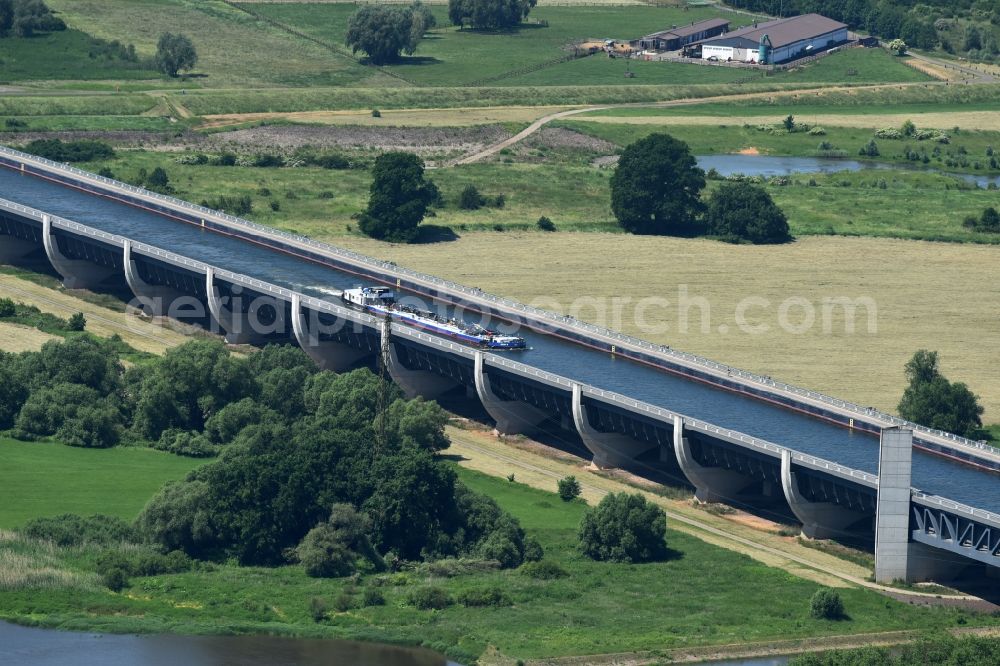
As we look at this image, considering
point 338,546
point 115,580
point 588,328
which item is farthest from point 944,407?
point 115,580

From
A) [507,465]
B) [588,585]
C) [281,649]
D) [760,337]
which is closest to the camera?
[281,649]

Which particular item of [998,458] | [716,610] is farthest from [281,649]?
[998,458]

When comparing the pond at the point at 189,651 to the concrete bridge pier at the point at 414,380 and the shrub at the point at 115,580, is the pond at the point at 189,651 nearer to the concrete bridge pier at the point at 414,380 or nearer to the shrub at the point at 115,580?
the shrub at the point at 115,580

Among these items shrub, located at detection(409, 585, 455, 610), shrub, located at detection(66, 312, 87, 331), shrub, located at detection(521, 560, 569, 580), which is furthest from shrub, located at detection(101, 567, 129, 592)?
shrub, located at detection(66, 312, 87, 331)

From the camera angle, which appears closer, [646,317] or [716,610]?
[716,610]

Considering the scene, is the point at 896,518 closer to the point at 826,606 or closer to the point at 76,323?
the point at 826,606

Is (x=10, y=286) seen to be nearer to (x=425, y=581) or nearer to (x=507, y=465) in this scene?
(x=507, y=465)
